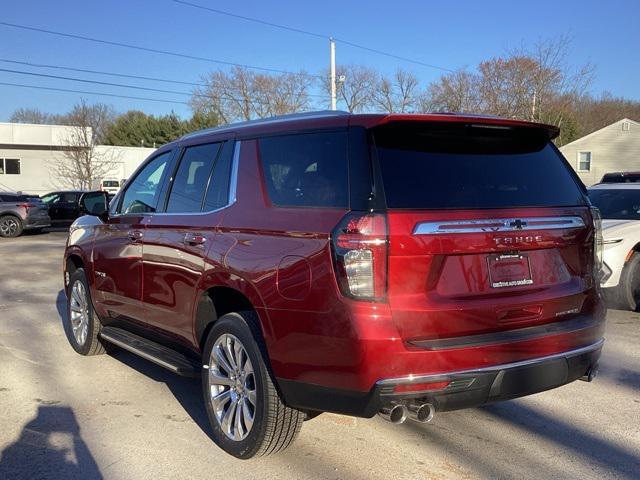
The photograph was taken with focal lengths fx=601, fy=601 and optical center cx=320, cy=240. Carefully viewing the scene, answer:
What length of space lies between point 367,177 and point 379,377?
97 cm

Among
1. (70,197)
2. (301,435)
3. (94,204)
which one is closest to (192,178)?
(94,204)

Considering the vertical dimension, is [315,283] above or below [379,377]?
above

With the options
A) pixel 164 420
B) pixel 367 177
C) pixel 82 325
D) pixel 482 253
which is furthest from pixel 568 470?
pixel 82 325

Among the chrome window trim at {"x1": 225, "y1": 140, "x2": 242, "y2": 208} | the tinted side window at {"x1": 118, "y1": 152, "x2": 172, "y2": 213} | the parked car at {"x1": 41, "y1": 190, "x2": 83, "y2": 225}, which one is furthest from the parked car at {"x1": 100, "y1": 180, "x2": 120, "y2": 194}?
the chrome window trim at {"x1": 225, "y1": 140, "x2": 242, "y2": 208}

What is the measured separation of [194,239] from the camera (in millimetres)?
3928

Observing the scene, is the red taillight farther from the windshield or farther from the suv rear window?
the windshield

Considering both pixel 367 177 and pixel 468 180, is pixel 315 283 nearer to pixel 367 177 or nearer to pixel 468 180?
pixel 367 177

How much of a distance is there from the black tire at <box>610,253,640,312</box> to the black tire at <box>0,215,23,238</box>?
19982mm

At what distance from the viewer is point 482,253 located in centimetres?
305

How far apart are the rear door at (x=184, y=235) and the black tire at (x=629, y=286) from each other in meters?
5.63

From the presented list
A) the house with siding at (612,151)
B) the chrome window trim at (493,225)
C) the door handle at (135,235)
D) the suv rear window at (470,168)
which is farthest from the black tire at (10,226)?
the house with siding at (612,151)

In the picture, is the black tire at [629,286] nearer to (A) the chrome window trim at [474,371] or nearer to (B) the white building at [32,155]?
(A) the chrome window trim at [474,371]

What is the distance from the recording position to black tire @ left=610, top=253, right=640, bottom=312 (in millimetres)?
7461

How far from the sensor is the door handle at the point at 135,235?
470cm
